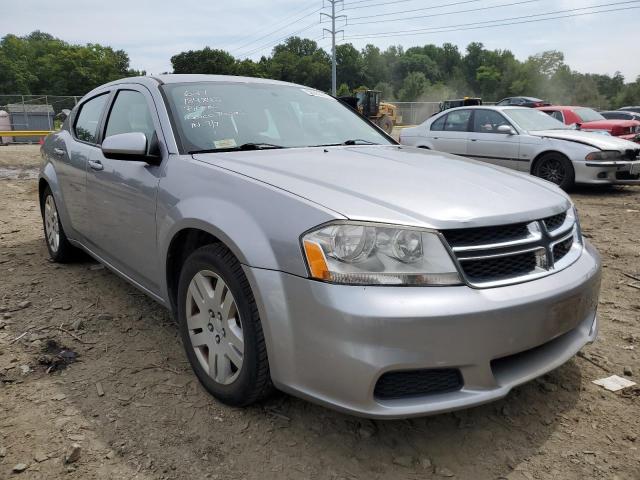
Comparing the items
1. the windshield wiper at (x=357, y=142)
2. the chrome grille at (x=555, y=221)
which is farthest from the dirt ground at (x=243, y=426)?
the windshield wiper at (x=357, y=142)

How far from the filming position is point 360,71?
104 metres

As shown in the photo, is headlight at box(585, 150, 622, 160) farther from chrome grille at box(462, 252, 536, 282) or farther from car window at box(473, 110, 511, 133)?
chrome grille at box(462, 252, 536, 282)

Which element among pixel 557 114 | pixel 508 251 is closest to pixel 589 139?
pixel 557 114

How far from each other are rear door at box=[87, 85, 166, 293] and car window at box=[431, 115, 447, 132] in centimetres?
753

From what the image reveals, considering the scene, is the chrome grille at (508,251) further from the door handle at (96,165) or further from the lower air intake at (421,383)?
the door handle at (96,165)

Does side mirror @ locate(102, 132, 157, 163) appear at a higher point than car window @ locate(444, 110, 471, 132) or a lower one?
higher

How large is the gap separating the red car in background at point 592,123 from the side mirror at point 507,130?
4297 millimetres

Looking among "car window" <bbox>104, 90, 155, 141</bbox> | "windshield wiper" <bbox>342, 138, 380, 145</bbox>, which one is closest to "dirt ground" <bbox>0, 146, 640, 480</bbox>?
"car window" <bbox>104, 90, 155, 141</bbox>

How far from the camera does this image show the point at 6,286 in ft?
13.3

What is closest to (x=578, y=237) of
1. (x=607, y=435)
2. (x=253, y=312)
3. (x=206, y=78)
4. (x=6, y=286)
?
(x=607, y=435)

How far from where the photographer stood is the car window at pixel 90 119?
3.76 m

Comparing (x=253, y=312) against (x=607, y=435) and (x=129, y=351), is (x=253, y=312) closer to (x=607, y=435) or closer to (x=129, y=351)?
(x=129, y=351)

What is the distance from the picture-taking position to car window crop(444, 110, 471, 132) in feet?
31.6

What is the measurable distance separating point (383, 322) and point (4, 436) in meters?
1.68
